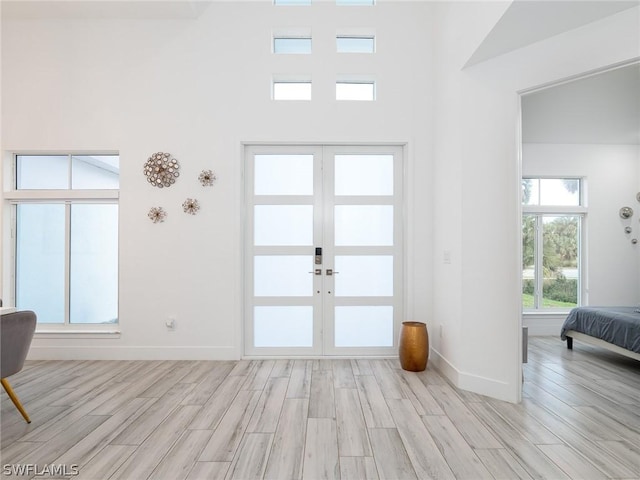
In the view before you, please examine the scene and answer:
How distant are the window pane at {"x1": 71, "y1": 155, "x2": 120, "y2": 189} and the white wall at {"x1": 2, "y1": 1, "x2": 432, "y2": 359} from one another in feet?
0.56

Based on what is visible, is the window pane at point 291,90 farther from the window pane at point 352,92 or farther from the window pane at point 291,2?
the window pane at point 291,2

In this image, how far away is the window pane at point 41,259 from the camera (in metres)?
4.04

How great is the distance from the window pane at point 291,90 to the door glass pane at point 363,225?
4.41 feet

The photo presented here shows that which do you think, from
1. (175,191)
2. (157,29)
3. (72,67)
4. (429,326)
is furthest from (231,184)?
(429,326)

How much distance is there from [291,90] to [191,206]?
174cm

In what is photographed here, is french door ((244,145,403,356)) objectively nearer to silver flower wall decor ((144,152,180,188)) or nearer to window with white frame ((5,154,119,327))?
silver flower wall decor ((144,152,180,188))

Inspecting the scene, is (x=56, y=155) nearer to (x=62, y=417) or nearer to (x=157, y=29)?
(x=157, y=29)

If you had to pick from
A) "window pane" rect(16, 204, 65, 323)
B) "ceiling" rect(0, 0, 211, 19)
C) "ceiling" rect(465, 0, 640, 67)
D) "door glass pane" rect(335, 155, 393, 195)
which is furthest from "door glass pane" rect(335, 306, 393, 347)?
"ceiling" rect(0, 0, 211, 19)

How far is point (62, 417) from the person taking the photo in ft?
8.48

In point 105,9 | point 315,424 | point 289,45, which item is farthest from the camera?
point 289,45

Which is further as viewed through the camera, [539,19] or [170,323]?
[170,323]

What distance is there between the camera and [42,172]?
13.4ft

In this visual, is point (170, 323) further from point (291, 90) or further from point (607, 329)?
point (607, 329)

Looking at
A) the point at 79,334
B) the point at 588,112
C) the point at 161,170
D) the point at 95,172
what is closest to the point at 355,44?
the point at 161,170
